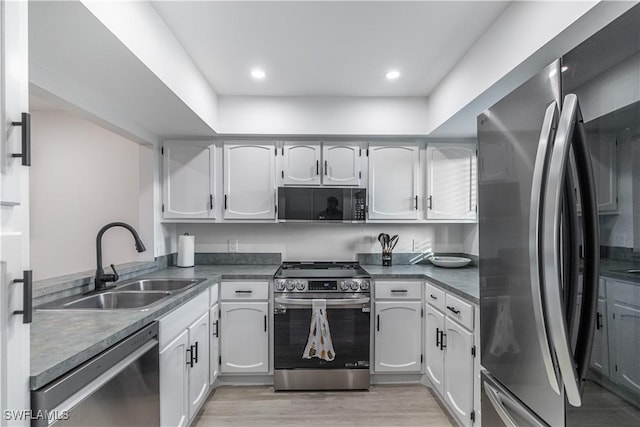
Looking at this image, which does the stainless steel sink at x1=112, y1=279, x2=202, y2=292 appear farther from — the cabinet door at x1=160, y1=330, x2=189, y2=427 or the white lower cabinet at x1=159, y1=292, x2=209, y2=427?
the cabinet door at x1=160, y1=330, x2=189, y2=427

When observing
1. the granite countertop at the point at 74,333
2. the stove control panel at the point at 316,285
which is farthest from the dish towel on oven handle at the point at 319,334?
the granite countertop at the point at 74,333

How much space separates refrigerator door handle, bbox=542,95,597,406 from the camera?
2.73 ft

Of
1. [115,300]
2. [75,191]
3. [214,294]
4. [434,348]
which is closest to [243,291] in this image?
[214,294]

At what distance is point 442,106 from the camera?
2537 millimetres

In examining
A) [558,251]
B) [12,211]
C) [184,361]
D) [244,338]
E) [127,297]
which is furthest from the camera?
[244,338]

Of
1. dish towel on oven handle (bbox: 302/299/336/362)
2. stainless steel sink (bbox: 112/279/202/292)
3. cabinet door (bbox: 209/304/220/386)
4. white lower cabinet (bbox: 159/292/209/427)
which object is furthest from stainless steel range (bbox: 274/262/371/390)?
stainless steel sink (bbox: 112/279/202/292)

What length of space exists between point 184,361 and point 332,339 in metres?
1.12

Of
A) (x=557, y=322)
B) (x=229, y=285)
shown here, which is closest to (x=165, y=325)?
(x=229, y=285)

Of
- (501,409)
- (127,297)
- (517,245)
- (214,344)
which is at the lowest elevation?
(214,344)

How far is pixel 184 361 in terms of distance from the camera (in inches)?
76.2

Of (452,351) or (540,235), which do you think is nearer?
(540,235)

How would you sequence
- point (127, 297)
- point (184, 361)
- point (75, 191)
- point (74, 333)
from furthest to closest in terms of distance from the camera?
point (75, 191) → point (127, 297) → point (184, 361) → point (74, 333)

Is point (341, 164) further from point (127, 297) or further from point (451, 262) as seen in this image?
point (127, 297)

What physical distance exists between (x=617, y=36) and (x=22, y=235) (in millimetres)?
1472
